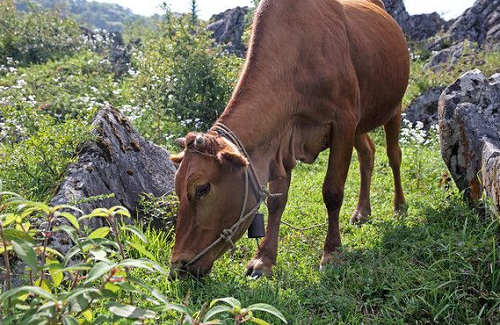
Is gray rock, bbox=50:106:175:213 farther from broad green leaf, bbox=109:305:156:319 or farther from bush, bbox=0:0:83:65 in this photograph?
bush, bbox=0:0:83:65

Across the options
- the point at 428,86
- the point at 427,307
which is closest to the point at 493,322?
the point at 427,307

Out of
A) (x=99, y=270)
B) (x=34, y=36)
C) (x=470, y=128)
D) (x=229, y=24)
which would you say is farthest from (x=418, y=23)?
(x=99, y=270)

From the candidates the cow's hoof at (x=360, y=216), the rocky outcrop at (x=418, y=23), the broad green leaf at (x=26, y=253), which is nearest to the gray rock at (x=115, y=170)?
the cow's hoof at (x=360, y=216)

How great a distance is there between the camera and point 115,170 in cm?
492

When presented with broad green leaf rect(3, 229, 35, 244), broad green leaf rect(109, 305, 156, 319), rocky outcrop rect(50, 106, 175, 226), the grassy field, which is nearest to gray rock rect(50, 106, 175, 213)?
rocky outcrop rect(50, 106, 175, 226)

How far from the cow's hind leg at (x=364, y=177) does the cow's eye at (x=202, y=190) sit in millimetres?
2437

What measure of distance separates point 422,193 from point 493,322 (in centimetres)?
312

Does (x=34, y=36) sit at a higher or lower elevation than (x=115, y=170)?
higher

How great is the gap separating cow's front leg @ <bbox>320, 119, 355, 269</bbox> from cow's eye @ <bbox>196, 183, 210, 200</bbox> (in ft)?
4.50

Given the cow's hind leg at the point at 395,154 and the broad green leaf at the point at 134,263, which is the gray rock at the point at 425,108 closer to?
the cow's hind leg at the point at 395,154

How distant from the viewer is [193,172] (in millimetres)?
3527

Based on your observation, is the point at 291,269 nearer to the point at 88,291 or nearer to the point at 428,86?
the point at 88,291

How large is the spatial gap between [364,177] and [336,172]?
1483 millimetres

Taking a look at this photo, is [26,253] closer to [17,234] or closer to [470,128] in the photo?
[17,234]
